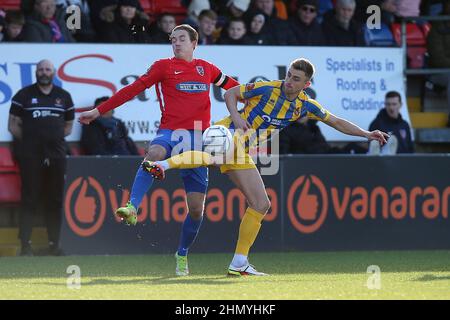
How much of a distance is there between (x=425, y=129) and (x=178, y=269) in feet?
21.2

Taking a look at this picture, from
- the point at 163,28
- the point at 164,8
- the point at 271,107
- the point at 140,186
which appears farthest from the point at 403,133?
the point at 140,186

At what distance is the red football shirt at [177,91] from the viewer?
9758 millimetres

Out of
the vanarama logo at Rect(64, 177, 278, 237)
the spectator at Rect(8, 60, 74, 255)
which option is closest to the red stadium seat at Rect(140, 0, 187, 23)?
the spectator at Rect(8, 60, 74, 255)

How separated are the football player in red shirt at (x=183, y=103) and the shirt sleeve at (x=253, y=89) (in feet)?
1.17

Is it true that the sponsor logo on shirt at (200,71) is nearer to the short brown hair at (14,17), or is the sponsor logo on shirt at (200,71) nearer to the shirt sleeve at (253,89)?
the shirt sleeve at (253,89)

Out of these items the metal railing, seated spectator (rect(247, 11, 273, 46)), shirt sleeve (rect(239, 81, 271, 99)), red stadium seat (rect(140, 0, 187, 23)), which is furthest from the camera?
the metal railing

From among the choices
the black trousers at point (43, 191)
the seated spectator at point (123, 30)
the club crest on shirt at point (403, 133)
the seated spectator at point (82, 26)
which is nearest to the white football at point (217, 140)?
the black trousers at point (43, 191)

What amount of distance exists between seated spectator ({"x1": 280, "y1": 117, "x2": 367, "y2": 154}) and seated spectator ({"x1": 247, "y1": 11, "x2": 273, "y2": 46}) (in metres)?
1.41

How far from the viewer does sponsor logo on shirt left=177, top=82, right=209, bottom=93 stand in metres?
9.84

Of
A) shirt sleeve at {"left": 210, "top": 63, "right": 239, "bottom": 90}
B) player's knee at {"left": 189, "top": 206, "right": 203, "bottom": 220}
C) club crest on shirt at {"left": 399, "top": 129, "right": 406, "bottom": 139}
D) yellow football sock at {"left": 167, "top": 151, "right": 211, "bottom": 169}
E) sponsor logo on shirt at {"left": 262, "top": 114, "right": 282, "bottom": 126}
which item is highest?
shirt sleeve at {"left": 210, "top": 63, "right": 239, "bottom": 90}

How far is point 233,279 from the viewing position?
30.6 feet

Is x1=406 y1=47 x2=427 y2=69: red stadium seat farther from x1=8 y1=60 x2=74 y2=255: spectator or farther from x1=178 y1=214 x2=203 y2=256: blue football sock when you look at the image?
x1=178 y1=214 x2=203 y2=256: blue football sock

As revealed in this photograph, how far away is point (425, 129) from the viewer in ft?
50.8

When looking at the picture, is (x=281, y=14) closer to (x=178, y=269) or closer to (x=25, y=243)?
(x=25, y=243)
